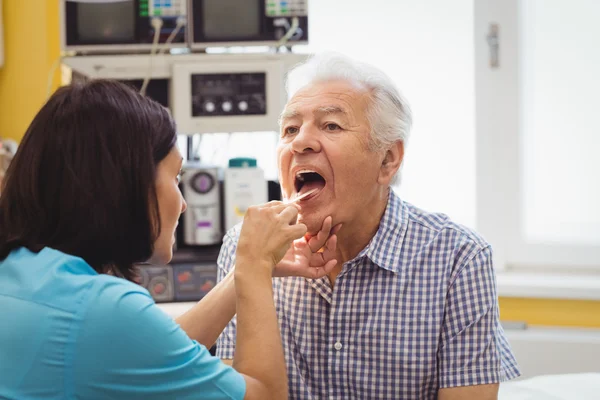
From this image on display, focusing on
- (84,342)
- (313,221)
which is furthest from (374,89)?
(84,342)

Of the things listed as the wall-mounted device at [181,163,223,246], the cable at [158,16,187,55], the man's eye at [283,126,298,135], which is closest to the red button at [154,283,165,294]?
the wall-mounted device at [181,163,223,246]

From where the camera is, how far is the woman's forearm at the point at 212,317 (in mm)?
1460

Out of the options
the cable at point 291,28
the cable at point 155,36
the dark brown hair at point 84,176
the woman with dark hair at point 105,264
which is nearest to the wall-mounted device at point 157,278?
the cable at point 155,36

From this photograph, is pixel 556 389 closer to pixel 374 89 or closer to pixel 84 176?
pixel 374 89

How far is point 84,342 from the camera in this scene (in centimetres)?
100

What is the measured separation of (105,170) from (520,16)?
97.8 inches

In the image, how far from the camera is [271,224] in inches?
51.9

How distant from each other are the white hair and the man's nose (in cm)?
11

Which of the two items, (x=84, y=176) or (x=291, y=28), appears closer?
(x=84, y=176)

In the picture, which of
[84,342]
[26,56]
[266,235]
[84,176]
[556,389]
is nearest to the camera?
[84,342]

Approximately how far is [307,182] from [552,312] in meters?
1.71

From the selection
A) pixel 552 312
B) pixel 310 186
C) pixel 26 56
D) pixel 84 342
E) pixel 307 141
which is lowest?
pixel 552 312

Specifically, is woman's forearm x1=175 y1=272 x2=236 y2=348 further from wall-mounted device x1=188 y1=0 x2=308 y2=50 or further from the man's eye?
wall-mounted device x1=188 y1=0 x2=308 y2=50

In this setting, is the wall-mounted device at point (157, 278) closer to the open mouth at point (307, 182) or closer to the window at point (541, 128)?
the open mouth at point (307, 182)
